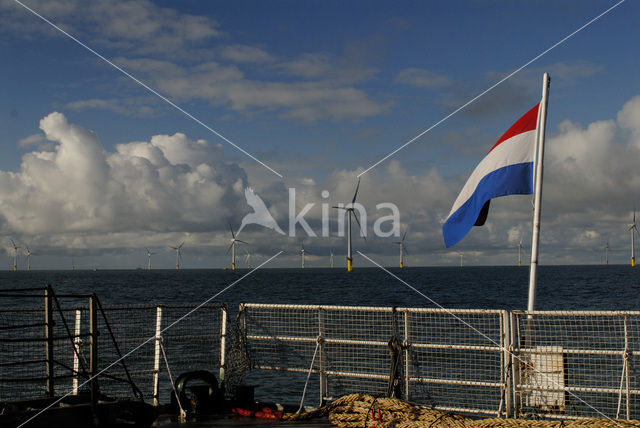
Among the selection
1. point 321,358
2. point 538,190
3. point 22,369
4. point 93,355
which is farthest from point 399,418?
point 22,369

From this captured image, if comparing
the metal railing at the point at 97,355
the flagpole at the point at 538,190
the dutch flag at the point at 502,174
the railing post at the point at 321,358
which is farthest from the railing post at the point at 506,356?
the metal railing at the point at 97,355

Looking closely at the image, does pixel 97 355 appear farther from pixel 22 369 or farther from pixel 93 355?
pixel 22 369

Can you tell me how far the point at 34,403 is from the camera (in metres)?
9.82

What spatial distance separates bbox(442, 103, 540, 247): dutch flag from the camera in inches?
544

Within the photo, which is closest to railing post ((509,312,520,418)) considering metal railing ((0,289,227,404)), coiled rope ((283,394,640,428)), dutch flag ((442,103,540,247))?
coiled rope ((283,394,640,428))

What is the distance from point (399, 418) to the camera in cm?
1037

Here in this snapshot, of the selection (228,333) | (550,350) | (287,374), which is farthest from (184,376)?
(287,374)

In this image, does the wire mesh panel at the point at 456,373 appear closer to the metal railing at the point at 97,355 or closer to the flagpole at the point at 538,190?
the flagpole at the point at 538,190

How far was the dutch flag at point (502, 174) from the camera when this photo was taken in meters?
13.8

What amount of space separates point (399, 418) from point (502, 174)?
248 inches

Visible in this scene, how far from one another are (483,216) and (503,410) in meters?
4.64

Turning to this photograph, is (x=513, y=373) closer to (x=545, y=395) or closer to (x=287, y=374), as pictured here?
(x=545, y=395)

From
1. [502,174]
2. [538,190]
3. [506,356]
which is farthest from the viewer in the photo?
[502,174]

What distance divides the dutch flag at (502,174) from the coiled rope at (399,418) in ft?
16.1
